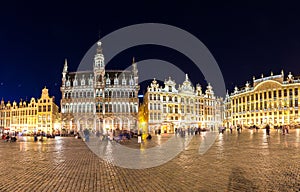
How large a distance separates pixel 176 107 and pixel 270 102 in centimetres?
4859

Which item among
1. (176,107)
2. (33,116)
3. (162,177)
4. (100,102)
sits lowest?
(162,177)

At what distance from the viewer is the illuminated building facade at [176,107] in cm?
8431

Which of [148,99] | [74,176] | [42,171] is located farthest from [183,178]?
[148,99]

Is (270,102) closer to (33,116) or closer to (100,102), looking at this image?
(100,102)

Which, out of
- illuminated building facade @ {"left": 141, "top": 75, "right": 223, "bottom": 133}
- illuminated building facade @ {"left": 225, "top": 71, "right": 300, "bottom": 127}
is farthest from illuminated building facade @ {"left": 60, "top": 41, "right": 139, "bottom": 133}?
illuminated building facade @ {"left": 225, "top": 71, "right": 300, "bottom": 127}

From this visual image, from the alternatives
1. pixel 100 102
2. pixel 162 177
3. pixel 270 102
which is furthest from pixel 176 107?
pixel 162 177

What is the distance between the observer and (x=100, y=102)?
8450 cm

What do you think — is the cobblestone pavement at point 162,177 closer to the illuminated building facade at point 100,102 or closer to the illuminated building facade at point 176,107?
the illuminated building facade at point 100,102

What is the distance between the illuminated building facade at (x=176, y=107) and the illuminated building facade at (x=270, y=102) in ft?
96.8

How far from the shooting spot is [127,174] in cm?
1243

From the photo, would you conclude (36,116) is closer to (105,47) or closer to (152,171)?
(105,47)

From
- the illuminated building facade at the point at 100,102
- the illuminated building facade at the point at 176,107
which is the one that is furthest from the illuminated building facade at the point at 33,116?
the illuminated building facade at the point at 176,107

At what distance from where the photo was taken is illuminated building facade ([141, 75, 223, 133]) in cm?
8431

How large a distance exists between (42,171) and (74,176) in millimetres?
2212
